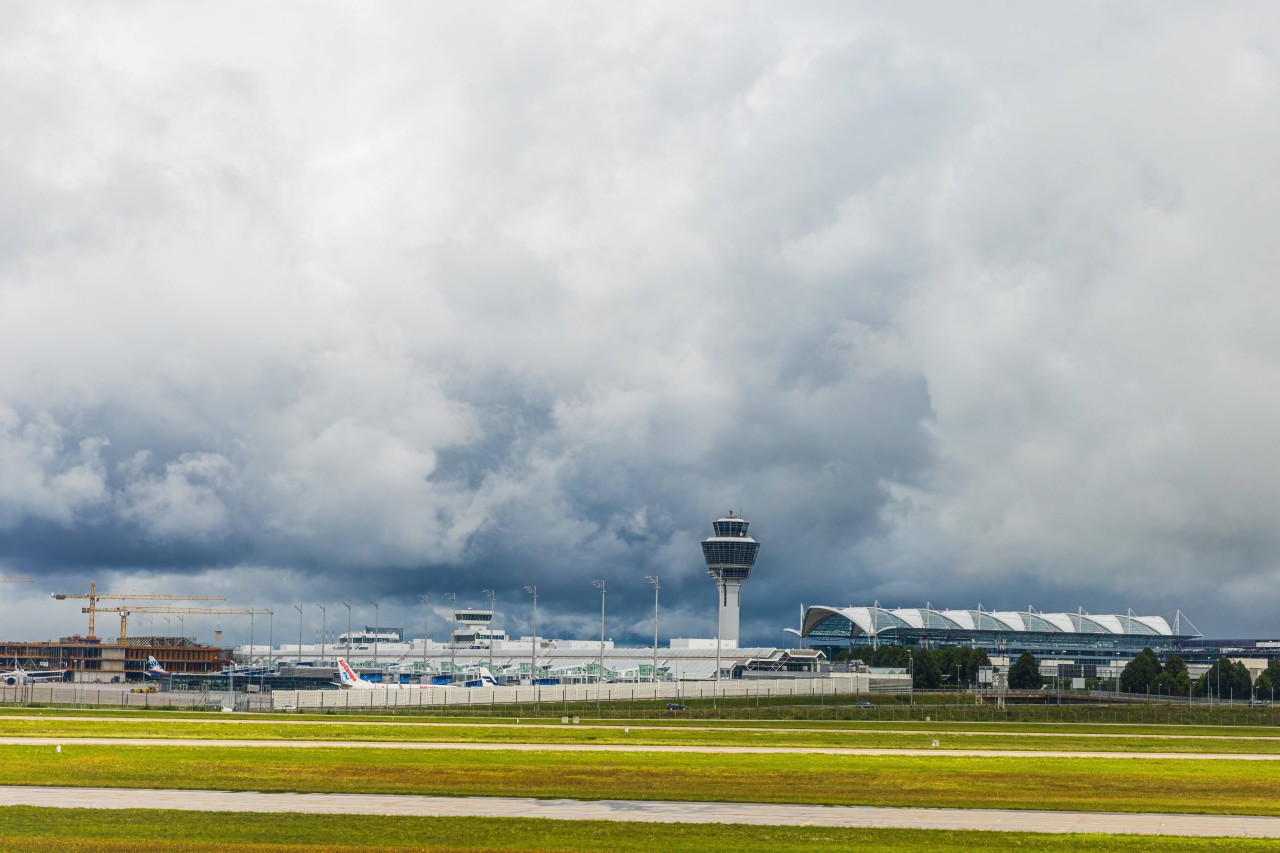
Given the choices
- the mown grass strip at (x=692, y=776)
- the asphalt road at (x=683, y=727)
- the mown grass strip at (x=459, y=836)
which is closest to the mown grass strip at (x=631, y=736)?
the asphalt road at (x=683, y=727)

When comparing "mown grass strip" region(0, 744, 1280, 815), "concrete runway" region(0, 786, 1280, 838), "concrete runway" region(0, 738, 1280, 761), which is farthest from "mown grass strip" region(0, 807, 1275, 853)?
"concrete runway" region(0, 738, 1280, 761)

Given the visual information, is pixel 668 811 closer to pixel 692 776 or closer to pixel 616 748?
pixel 692 776

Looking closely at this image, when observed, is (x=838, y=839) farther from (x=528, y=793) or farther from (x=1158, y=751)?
(x=1158, y=751)

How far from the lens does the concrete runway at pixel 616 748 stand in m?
65.6

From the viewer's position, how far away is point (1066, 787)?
5053 cm

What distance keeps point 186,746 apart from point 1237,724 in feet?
289

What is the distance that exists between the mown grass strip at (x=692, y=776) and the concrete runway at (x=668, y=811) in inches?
66.9

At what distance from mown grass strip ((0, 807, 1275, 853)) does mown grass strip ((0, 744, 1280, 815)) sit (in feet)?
23.8

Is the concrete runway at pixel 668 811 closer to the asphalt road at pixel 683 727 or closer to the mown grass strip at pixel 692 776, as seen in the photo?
the mown grass strip at pixel 692 776

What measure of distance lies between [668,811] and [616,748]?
26549mm

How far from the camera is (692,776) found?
52.1 m

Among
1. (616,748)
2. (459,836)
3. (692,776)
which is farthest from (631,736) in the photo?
(459,836)

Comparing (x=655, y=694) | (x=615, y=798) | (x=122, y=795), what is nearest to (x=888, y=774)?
(x=615, y=798)

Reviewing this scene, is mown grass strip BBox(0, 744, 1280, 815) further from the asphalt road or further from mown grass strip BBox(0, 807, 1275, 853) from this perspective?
the asphalt road
